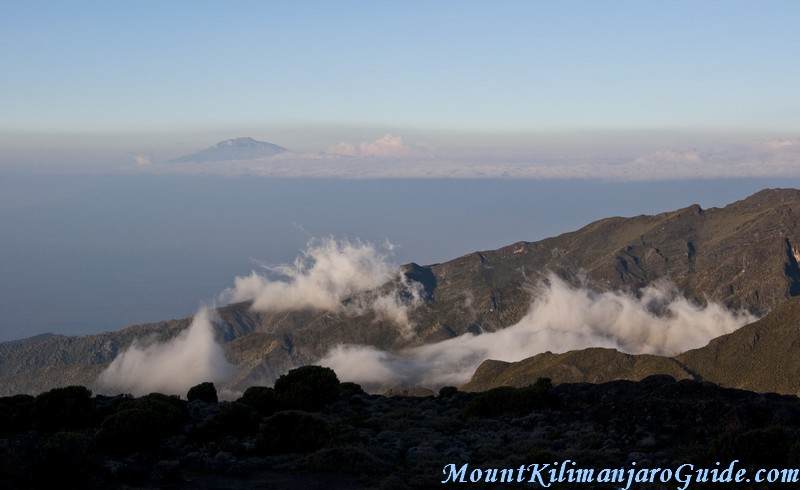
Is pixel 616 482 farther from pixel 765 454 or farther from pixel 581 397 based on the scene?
pixel 581 397

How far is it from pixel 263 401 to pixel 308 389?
201cm

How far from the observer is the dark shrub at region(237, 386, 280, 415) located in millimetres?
31705

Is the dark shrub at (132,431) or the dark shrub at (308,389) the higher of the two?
the dark shrub at (132,431)

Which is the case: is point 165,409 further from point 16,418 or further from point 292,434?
point 292,434

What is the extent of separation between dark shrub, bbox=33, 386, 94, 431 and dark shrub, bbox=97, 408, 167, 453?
150 inches

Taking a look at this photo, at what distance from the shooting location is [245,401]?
32562mm

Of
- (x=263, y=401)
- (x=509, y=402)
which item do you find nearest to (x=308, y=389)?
(x=263, y=401)

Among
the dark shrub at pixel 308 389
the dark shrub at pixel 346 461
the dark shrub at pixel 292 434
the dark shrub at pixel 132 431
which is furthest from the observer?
the dark shrub at pixel 308 389

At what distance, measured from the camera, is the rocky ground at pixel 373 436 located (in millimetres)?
20188

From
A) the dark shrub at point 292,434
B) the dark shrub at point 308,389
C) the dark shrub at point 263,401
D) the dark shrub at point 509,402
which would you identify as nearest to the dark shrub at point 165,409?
the dark shrub at point 263,401

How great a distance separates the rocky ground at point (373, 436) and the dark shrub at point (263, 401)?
93 mm

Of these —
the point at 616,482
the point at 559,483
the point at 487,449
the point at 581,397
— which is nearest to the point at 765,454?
the point at 616,482

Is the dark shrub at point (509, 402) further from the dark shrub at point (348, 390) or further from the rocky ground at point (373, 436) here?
the dark shrub at point (348, 390)

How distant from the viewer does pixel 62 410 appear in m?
29.0
